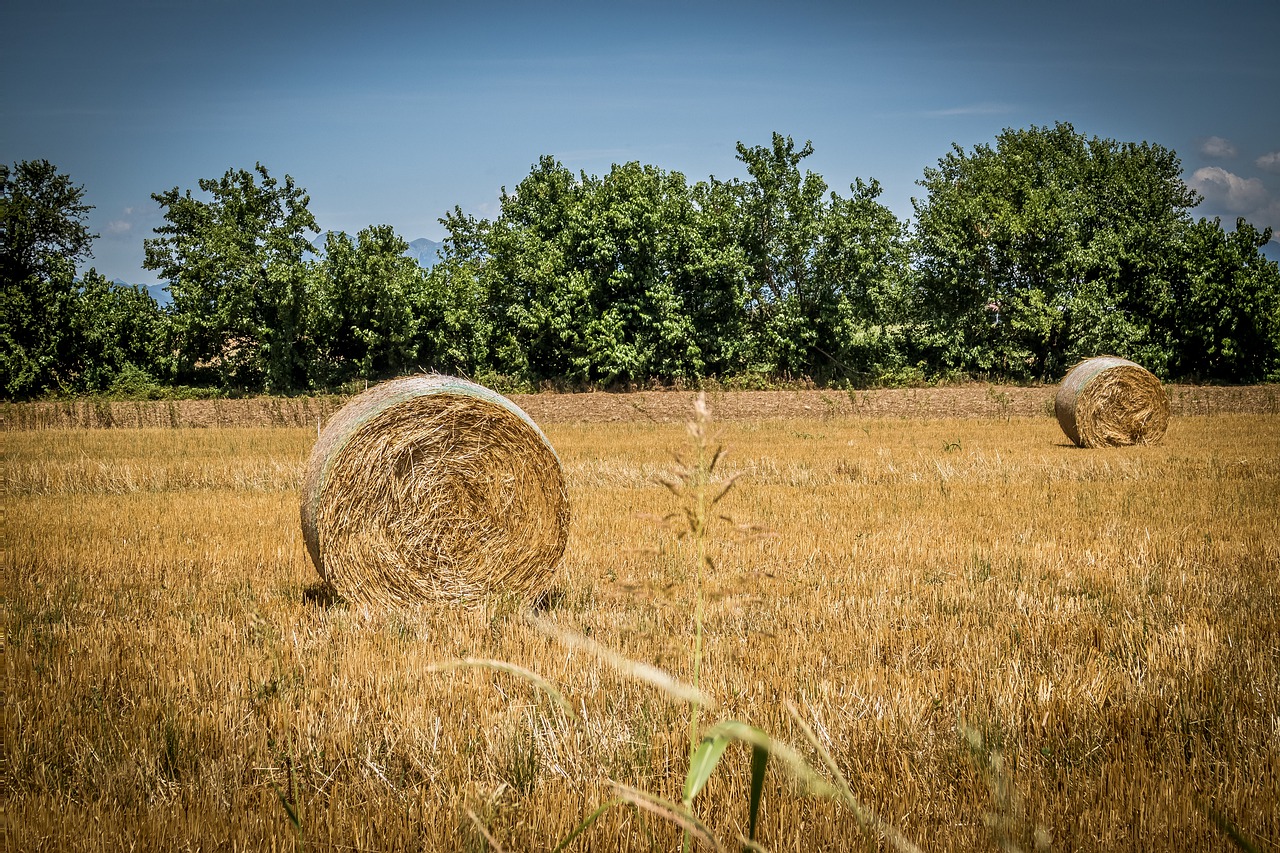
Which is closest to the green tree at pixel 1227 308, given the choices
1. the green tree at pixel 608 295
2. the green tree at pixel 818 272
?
the green tree at pixel 818 272

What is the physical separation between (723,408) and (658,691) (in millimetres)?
27402

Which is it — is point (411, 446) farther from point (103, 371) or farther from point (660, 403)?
point (103, 371)

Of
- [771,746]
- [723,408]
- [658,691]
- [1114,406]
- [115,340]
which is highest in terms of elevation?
[115,340]

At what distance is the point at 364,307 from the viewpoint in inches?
1560

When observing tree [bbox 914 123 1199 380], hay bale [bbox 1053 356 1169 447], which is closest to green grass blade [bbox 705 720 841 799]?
hay bale [bbox 1053 356 1169 447]

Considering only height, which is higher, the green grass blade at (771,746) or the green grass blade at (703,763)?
the green grass blade at (771,746)

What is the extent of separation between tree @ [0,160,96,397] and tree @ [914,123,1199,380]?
126 ft

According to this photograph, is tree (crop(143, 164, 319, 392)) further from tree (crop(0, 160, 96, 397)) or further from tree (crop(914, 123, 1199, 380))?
tree (crop(914, 123, 1199, 380))

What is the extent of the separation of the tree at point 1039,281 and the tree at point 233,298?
94.1ft

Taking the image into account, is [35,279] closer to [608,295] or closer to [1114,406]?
[608,295]

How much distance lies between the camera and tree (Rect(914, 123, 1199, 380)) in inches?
1570

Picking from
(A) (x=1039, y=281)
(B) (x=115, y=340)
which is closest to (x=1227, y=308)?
(A) (x=1039, y=281)

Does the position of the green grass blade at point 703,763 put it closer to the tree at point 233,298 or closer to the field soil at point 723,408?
the field soil at point 723,408

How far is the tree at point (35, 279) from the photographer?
3828 centimetres
